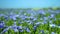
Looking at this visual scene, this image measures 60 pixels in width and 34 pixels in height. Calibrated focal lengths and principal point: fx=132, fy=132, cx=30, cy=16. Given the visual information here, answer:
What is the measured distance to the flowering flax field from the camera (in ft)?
4.45

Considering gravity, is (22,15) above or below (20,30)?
above

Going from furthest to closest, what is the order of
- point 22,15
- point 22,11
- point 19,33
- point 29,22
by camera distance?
1. point 22,11
2. point 22,15
3. point 29,22
4. point 19,33

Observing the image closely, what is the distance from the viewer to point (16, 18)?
1.57 meters

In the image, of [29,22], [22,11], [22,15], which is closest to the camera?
[29,22]

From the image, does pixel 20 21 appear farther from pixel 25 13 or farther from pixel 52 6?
pixel 52 6

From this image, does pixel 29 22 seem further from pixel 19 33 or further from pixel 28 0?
pixel 28 0

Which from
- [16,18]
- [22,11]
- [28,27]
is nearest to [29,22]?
[28,27]

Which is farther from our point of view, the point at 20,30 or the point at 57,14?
the point at 57,14

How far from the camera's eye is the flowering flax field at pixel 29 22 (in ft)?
4.45

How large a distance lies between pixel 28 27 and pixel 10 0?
0.47m

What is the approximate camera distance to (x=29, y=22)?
1.47 metres

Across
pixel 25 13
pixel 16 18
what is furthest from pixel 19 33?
pixel 25 13

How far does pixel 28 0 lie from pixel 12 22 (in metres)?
0.38

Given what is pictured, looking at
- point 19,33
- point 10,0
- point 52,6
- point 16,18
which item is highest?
point 10,0
